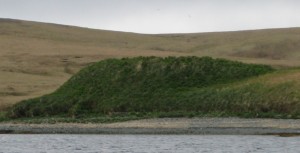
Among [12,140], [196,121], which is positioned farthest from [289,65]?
[12,140]

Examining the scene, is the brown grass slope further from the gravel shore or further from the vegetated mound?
the gravel shore

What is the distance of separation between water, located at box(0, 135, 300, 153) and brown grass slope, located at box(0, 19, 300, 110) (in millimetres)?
26866

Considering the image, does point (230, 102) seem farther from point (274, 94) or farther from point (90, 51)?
point (90, 51)

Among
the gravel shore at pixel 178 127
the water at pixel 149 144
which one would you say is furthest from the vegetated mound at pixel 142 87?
the water at pixel 149 144

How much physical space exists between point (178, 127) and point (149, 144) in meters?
8.79

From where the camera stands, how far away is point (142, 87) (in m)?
Result: 63.1

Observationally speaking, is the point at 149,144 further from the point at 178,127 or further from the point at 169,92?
the point at 169,92

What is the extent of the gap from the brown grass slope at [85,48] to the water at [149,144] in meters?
26.9

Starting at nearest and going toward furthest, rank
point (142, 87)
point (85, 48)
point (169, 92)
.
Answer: point (169, 92) → point (142, 87) → point (85, 48)

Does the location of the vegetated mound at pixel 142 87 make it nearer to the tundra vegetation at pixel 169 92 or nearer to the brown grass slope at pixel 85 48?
the tundra vegetation at pixel 169 92

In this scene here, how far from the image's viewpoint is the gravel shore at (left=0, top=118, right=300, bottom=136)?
49547 mm

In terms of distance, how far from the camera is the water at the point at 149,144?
40.4 metres

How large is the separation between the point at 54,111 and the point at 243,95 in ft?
45.8

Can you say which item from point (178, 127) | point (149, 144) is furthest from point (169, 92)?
point (149, 144)
